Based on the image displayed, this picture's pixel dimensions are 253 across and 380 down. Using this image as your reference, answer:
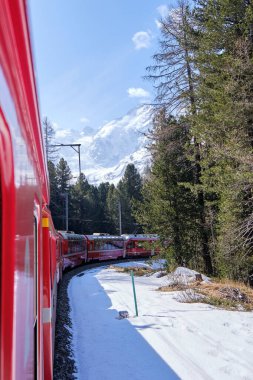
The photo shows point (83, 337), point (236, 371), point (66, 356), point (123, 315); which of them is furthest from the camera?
point (123, 315)

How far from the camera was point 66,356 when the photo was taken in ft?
23.4

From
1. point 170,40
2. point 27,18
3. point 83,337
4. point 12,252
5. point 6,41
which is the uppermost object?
point 170,40

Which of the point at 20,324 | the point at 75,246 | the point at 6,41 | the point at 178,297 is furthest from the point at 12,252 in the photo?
the point at 75,246

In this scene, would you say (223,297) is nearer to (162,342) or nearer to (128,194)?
(162,342)

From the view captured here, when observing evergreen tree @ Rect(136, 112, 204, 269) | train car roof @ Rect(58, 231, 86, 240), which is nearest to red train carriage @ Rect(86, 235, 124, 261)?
train car roof @ Rect(58, 231, 86, 240)

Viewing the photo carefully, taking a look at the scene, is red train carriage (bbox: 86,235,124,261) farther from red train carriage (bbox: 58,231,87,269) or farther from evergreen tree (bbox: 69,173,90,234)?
evergreen tree (bbox: 69,173,90,234)

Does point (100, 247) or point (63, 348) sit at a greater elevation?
point (100, 247)

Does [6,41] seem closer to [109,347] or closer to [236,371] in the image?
[236,371]

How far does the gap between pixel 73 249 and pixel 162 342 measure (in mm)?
20270

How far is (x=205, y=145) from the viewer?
52.3 ft

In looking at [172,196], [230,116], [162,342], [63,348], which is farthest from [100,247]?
[162,342]

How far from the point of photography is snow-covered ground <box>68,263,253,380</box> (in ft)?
20.3

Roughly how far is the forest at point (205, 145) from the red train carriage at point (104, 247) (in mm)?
10284

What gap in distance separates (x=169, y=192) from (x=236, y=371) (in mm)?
14901
